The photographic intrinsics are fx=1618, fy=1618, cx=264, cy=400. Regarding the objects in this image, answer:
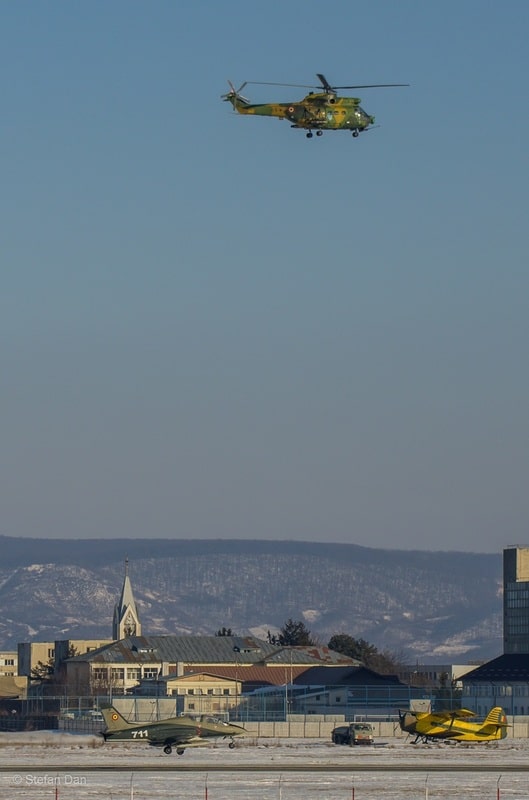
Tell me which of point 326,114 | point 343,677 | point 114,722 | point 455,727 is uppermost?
point 326,114

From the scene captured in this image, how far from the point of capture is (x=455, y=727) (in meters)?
86.9

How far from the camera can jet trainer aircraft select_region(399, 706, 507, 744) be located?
87.2 m

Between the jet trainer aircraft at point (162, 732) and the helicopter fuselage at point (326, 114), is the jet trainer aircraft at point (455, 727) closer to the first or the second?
the jet trainer aircraft at point (162, 732)

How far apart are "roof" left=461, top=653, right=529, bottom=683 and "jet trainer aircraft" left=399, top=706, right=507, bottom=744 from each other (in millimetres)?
76049

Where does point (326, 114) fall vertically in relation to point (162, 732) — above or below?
above

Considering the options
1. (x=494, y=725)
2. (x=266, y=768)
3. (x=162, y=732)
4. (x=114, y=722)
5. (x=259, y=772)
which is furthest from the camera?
(x=494, y=725)

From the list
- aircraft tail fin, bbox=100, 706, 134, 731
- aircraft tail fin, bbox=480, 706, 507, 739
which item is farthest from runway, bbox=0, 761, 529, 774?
aircraft tail fin, bbox=480, 706, 507, 739

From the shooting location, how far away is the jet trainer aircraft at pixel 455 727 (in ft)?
286

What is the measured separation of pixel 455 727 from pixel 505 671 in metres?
83.1

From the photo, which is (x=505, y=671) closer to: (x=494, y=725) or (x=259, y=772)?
(x=494, y=725)

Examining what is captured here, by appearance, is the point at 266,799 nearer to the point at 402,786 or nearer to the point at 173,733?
the point at 402,786

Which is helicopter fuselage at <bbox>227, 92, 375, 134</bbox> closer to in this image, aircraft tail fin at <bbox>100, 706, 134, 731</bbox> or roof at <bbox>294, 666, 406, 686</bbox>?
aircraft tail fin at <bbox>100, 706, 134, 731</bbox>

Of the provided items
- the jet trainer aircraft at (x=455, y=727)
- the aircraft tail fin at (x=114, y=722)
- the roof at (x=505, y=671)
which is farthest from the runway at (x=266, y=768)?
the roof at (x=505, y=671)

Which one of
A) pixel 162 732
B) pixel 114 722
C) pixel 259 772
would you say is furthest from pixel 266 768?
pixel 114 722
